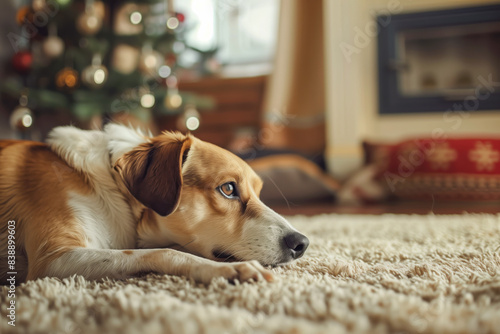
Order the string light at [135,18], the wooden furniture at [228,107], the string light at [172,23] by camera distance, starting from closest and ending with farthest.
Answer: the string light at [135,18]
the string light at [172,23]
the wooden furniture at [228,107]

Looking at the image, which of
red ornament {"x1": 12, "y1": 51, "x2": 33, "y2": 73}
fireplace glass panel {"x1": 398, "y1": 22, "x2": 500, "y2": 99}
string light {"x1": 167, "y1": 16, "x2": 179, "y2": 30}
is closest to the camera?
red ornament {"x1": 12, "y1": 51, "x2": 33, "y2": 73}

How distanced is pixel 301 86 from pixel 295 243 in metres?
3.33

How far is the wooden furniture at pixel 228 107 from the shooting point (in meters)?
4.46

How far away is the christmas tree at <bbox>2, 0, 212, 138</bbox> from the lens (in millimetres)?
2896

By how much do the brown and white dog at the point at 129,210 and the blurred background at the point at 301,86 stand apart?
1732mm

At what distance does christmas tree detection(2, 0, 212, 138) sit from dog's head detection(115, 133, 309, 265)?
Result: 203 cm

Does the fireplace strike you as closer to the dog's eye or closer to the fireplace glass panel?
the fireplace glass panel

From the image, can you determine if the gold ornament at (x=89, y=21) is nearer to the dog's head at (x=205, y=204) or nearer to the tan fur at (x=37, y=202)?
the tan fur at (x=37, y=202)

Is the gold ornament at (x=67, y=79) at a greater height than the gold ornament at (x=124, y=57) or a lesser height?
lesser

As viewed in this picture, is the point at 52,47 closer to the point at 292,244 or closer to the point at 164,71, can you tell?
the point at 164,71

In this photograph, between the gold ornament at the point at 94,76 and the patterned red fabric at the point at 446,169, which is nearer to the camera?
the patterned red fabric at the point at 446,169

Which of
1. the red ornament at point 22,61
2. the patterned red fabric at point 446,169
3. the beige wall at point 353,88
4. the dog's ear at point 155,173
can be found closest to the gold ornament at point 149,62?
the red ornament at point 22,61

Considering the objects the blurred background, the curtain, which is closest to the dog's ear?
the blurred background

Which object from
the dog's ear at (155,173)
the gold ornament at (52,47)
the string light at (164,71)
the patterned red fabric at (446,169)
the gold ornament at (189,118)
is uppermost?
the gold ornament at (52,47)
